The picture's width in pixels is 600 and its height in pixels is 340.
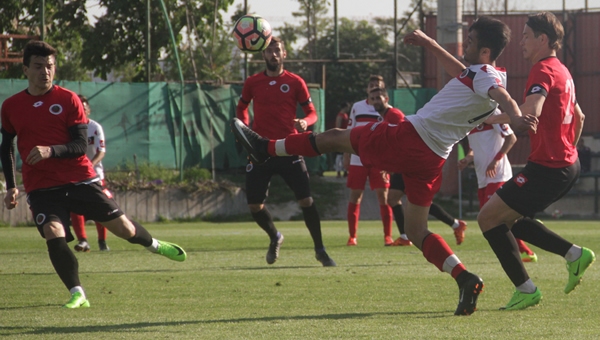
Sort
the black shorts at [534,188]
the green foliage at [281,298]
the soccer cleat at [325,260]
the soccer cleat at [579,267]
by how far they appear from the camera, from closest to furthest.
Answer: the green foliage at [281,298] < the black shorts at [534,188] < the soccer cleat at [579,267] < the soccer cleat at [325,260]

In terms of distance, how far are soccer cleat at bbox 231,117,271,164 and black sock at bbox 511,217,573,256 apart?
2.13 m

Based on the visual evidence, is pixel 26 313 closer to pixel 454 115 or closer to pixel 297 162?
pixel 454 115

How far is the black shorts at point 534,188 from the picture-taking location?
6.50 metres

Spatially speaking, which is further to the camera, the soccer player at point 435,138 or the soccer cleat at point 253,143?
the soccer cleat at point 253,143

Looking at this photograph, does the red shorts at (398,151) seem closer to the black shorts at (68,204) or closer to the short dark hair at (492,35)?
the short dark hair at (492,35)

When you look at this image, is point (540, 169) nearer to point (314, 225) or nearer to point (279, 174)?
point (314, 225)

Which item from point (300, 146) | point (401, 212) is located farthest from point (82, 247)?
point (300, 146)

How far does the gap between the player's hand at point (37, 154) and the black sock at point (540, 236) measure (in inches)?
145

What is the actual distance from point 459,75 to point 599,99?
85.8ft

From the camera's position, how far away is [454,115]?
6211 millimetres

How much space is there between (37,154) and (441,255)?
119 inches

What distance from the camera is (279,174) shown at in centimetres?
1013

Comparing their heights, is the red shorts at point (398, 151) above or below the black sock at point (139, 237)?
above

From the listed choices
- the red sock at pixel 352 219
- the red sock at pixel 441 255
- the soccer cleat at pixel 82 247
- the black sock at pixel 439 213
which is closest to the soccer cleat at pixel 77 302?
the red sock at pixel 441 255
